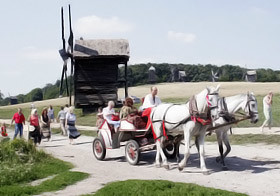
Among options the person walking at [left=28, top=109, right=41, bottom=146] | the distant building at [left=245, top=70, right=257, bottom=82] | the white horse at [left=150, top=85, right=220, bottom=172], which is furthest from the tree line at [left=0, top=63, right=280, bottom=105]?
the white horse at [left=150, top=85, right=220, bottom=172]

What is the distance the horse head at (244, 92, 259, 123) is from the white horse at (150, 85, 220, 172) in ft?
3.41

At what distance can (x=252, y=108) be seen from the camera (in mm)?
10547

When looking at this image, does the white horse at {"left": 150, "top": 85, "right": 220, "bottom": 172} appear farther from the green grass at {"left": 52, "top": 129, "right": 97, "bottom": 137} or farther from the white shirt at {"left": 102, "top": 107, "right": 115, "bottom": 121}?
the green grass at {"left": 52, "top": 129, "right": 97, "bottom": 137}

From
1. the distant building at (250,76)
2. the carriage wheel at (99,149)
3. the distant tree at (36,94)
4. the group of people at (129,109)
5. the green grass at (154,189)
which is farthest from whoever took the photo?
the distant tree at (36,94)

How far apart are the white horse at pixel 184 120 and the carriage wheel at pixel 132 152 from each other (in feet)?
2.12

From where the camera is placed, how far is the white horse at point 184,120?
1030 centimetres

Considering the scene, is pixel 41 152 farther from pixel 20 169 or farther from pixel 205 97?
pixel 205 97

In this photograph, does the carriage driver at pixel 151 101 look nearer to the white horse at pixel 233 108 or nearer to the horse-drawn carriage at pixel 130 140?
the horse-drawn carriage at pixel 130 140

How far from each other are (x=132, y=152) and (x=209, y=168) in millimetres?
2368

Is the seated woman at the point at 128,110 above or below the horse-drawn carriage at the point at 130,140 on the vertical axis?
above

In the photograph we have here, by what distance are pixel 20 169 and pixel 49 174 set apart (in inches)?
29.6

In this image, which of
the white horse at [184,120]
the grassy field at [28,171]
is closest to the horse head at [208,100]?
the white horse at [184,120]

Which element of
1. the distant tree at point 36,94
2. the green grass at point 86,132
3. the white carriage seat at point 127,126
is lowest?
the green grass at point 86,132

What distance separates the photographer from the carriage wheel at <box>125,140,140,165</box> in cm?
1189
